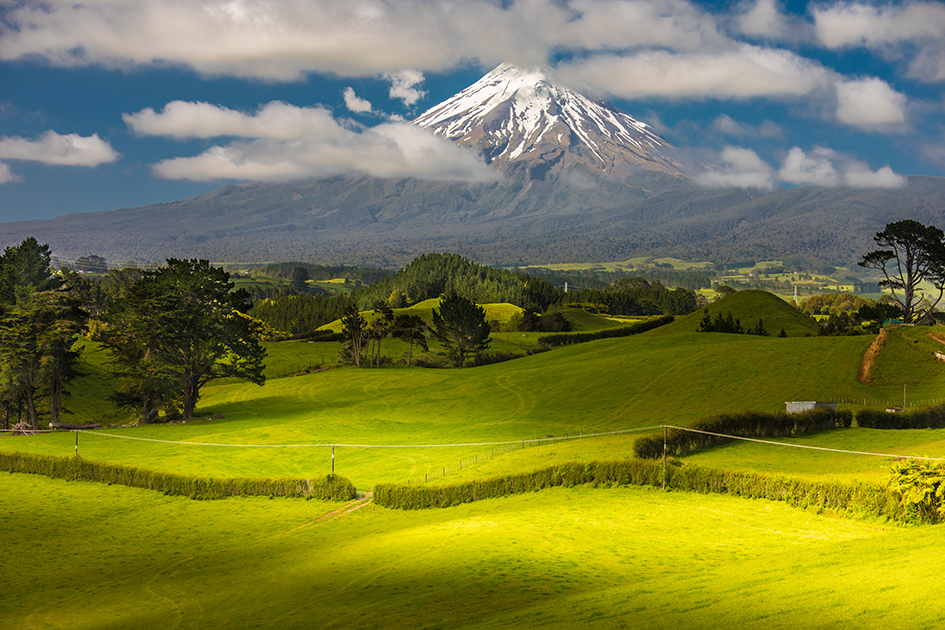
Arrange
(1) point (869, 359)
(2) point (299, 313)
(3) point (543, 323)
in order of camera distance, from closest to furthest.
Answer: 1. (1) point (869, 359)
2. (3) point (543, 323)
3. (2) point (299, 313)

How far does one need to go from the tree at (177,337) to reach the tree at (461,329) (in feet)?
128

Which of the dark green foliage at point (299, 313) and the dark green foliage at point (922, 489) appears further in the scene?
the dark green foliage at point (299, 313)

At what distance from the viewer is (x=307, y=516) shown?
32.5 m

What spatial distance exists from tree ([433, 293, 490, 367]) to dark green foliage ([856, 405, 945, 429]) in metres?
64.5

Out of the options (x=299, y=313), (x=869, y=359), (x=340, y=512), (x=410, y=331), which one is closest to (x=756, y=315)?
(x=869, y=359)

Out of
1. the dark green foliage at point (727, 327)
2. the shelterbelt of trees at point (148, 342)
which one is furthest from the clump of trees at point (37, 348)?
the dark green foliage at point (727, 327)

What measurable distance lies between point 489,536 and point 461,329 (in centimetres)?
7677

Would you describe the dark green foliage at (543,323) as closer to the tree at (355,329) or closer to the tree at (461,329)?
the tree at (461,329)

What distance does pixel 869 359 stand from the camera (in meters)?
57.4

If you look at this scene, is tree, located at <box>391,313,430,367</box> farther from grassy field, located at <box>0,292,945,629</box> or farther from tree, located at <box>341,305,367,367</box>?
grassy field, located at <box>0,292,945,629</box>

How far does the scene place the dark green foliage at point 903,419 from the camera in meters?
41.5

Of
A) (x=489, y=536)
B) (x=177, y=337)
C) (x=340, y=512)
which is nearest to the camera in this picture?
(x=489, y=536)

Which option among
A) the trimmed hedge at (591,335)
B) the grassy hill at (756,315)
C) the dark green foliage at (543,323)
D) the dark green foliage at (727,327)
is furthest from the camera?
the dark green foliage at (543,323)

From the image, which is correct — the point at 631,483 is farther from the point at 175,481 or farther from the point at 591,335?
the point at 591,335
